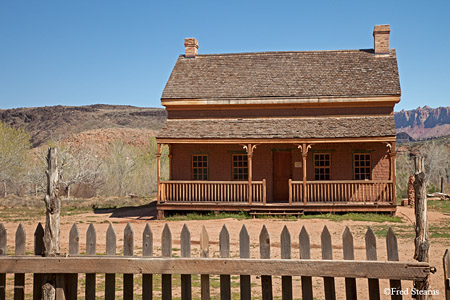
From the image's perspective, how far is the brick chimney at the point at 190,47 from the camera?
2642 cm

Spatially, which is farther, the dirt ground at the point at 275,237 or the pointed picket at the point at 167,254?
the dirt ground at the point at 275,237

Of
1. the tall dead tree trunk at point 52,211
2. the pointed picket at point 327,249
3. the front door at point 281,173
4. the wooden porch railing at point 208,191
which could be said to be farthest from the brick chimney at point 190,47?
the pointed picket at point 327,249

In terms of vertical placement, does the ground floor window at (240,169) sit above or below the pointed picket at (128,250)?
above

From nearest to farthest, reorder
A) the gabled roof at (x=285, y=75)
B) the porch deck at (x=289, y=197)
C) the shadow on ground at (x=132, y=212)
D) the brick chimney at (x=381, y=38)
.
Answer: the porch deck at (x=289, y=197) → the shadow on ground at (x=132, y=212) → the gabled roof at (x=285, y=75) → the brick chimney at (x=381, y=38)

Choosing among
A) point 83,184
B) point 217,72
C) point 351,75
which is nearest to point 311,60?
point 351,75

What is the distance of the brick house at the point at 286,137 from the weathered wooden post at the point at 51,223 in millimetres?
16135

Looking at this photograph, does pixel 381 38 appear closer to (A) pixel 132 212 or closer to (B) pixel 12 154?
(A) pixel 132 212

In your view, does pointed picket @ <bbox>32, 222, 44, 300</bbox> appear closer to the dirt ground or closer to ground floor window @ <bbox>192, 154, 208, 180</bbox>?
the dirt ground

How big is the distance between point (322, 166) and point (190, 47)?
10.1 m

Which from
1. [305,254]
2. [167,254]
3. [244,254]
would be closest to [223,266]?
[244,254]

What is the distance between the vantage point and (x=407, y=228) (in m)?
17.3

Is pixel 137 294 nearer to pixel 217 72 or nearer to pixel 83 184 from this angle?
pixel 217 72

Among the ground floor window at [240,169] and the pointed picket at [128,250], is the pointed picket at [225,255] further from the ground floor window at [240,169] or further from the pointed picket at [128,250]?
the ground floor window at [240,169]

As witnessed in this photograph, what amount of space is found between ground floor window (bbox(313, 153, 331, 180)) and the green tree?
2310 centimetres
